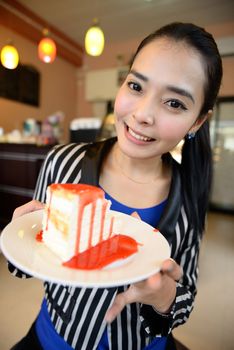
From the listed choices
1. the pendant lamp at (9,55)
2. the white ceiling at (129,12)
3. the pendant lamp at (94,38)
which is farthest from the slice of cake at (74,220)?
the white ceiling at (129,12)

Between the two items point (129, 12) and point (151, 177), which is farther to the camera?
point (129, 12)

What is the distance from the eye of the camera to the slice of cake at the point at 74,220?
0.61m

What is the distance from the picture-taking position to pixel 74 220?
2.04ft

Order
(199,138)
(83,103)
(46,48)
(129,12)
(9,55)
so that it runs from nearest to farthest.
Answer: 1. (199,138)
2. (9,55)
3. (46,48)
4. (129,12)
5. (83,103)

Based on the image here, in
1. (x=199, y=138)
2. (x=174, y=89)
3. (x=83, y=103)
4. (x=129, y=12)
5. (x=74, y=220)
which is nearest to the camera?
(x=74, y=220)

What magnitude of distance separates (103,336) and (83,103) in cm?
707

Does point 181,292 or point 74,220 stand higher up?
point 74,220

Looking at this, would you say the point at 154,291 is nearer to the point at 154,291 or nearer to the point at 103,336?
the point at 154,291

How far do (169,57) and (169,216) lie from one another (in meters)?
0.54

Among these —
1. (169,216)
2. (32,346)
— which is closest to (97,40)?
(169,216)

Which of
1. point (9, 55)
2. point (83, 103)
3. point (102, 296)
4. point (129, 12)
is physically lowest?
point (102, 296)

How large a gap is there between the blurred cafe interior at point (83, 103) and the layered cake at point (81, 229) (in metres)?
0.59

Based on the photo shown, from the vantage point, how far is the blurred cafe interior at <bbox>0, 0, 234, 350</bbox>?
1968 millimetres

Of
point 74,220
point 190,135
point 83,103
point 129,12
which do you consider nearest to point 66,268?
point 74,220
